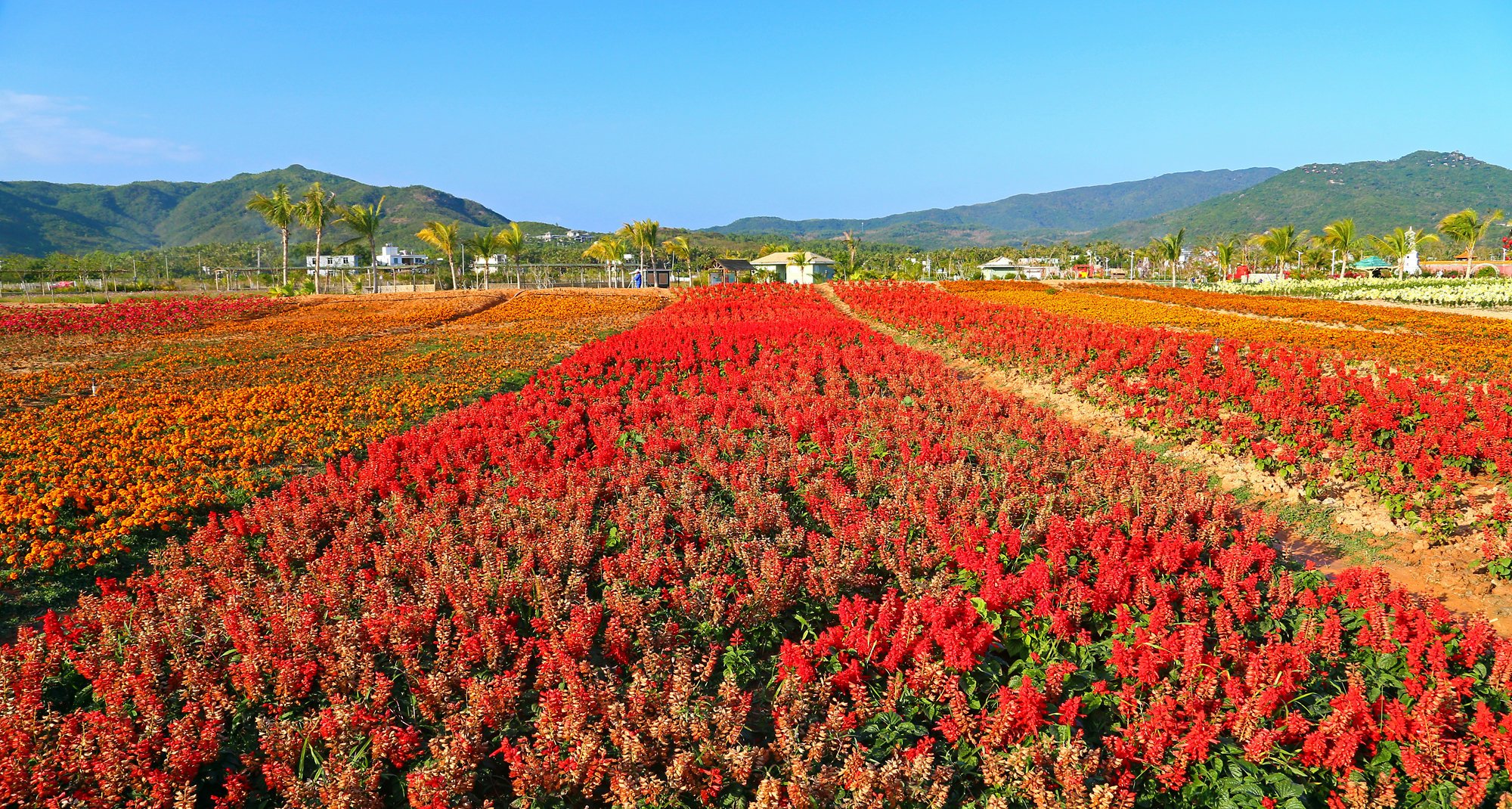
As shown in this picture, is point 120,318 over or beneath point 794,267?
beneath

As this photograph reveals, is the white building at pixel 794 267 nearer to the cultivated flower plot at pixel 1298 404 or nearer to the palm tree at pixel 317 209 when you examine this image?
the palm tree at pixel 317 209

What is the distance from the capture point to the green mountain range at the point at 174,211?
404 ft

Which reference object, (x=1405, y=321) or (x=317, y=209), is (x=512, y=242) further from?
(x=1405, y=321)

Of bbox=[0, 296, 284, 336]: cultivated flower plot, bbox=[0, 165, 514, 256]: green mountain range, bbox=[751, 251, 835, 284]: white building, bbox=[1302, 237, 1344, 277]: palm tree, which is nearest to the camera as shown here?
bbox=[0, 296, 284, 336]: cultivated flower plot

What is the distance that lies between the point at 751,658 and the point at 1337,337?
13.9 meters

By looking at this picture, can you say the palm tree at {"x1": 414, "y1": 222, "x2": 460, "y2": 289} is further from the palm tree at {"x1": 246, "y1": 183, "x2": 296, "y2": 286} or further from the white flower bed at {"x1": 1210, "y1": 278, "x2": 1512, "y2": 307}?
the white flower bed at {"x1": 1210, "y1": 278, "x2": 1512, "y2": 307}

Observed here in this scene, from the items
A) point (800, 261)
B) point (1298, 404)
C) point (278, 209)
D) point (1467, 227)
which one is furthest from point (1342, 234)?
point (278, 209)

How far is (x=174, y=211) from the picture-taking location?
164 meters

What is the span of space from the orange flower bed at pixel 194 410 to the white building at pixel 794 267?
40280 millimetres

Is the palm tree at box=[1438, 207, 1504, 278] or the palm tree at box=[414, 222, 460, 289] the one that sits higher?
the palm tree at box=[414, 222, 460, 289]

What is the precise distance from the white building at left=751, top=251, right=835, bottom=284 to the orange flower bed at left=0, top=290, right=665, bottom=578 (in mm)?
40280

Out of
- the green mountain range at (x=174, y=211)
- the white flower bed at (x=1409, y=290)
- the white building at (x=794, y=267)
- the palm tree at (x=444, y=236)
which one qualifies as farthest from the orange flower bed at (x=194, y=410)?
the green mountain range at (x=174, y=211)

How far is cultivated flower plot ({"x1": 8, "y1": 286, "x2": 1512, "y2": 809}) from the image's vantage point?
107 inches

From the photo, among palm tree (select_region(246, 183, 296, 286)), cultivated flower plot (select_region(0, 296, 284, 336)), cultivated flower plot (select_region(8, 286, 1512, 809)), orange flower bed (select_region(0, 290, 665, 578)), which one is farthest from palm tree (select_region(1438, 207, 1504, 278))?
palm tree (select_region(246, 183, 296, 286))
